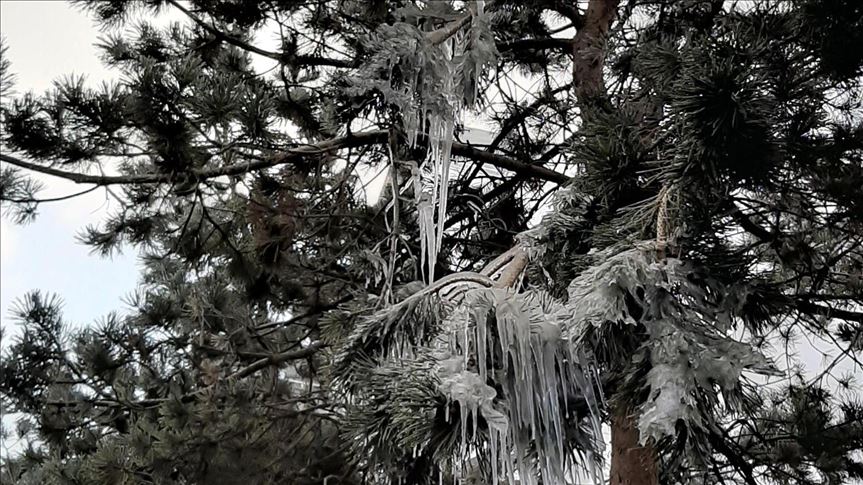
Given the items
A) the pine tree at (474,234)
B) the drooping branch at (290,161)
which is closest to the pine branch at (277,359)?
the pine tree at (474,234)

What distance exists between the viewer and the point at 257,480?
2473mm

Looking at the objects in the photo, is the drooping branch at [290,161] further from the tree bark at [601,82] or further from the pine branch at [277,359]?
the pine branch at [277,359]

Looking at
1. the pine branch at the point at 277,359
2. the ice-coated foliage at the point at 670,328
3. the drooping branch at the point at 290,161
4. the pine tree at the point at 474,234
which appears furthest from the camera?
the pine branch at the point at 277,359

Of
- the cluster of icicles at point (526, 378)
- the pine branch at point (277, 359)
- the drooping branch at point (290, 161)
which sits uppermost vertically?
the drooping branch at point (290, 161)

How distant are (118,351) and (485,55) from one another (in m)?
2.90

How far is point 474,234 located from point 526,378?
5.00ft

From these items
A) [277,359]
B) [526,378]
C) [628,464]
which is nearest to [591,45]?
[628,464]

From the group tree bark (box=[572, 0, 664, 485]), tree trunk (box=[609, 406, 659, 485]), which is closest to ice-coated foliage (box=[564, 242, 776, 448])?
tree bark (box=[572, 0, 664, 485])

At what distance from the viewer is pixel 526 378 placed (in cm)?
106

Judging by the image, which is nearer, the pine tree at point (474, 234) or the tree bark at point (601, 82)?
the pine tree at point (474, 234)

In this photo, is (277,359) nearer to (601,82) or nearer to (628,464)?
(628,464)

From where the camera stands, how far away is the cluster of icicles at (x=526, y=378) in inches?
41.1

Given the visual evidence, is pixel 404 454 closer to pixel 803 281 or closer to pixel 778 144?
pixel 778 144

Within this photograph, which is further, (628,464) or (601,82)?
(601,82)
